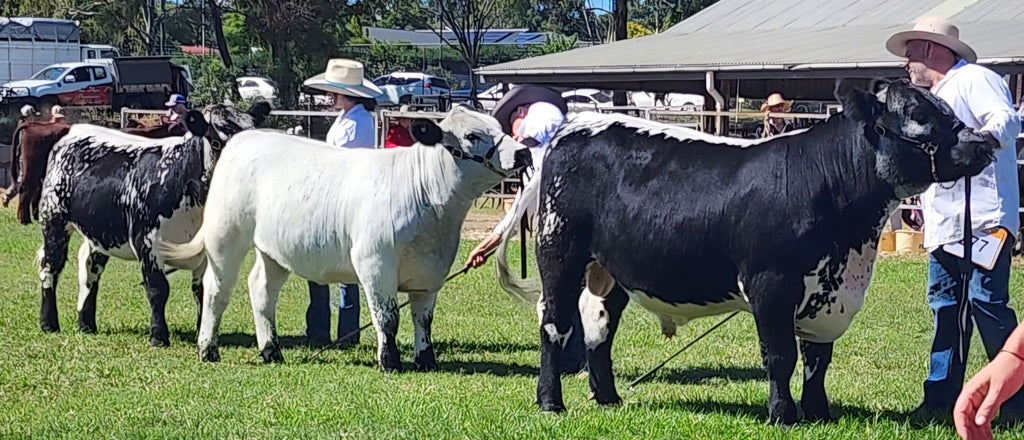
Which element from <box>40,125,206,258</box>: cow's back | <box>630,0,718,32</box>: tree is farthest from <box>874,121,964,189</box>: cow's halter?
<box>630,0,718,32</box>: tree

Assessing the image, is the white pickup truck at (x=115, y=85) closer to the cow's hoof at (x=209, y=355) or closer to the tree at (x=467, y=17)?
the tree at (x=467, y=17)

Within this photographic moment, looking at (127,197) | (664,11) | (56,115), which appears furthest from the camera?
(664,11)

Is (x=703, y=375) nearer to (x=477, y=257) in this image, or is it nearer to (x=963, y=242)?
(x=477, y=257)

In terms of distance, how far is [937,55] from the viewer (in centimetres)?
678

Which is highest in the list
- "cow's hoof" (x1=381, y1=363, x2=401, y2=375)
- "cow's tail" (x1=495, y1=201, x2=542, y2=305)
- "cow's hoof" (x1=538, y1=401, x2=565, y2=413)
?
"cow's tail" (x1=495, y1=201, x2=542, y2=305)

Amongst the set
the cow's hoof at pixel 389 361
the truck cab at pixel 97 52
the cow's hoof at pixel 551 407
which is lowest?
the cow's hoof at pixel 389 361

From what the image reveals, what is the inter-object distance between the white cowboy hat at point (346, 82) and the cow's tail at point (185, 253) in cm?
143

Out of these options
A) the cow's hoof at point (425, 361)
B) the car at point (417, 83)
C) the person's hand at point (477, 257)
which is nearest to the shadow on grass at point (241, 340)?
the cow's hoof at point (425, 361)

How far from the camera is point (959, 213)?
6.59 metres

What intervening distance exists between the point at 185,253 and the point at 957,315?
5338mm

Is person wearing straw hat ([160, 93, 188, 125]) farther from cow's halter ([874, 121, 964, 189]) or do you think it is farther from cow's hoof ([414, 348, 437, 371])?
cow's halter ([874, 121, 964, 189])

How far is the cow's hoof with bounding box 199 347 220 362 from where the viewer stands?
940 cm

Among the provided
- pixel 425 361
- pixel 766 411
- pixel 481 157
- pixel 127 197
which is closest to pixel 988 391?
→ pixel 766 411

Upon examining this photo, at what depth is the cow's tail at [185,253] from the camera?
9531 millimetres
